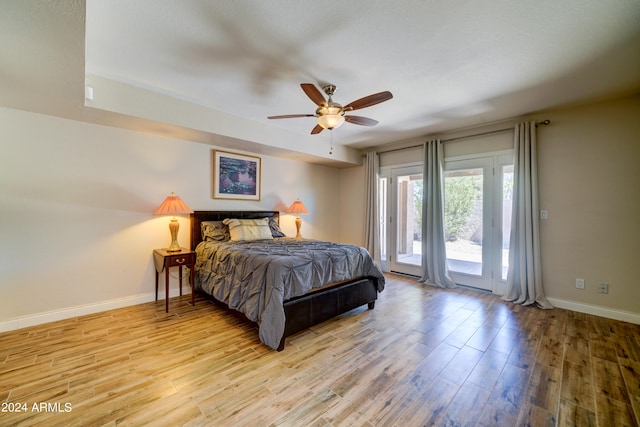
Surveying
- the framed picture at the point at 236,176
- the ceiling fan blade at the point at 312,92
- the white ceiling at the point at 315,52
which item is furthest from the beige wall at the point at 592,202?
the framed picture at the point at 236,176

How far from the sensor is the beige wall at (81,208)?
268 cm

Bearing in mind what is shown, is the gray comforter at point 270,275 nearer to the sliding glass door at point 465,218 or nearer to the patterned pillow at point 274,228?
the patterned pillow at point 274,228

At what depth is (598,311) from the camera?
124 inches

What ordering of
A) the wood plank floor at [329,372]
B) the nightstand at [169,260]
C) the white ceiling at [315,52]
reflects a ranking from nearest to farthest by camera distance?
the wood plank floor at [329,372] < the white ceiling at [315,52] < the nightstand at [169,260]

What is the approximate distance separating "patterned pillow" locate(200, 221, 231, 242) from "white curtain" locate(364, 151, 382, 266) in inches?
114

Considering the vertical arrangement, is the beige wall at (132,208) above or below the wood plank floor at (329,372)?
above

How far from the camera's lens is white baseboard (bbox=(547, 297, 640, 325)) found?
9.73ft

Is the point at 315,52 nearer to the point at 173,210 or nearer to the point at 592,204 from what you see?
the point at 173,210

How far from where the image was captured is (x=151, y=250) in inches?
139

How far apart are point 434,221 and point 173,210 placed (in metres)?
4.01

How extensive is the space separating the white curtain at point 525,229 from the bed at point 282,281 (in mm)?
2002

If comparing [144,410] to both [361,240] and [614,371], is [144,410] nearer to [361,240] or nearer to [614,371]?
[614,371]

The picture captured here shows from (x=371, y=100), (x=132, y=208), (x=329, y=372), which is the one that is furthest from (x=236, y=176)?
(x=329, y=372)

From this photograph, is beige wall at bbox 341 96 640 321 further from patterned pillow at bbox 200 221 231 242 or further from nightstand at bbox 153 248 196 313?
nightstand at bbox 153 248 196 313
